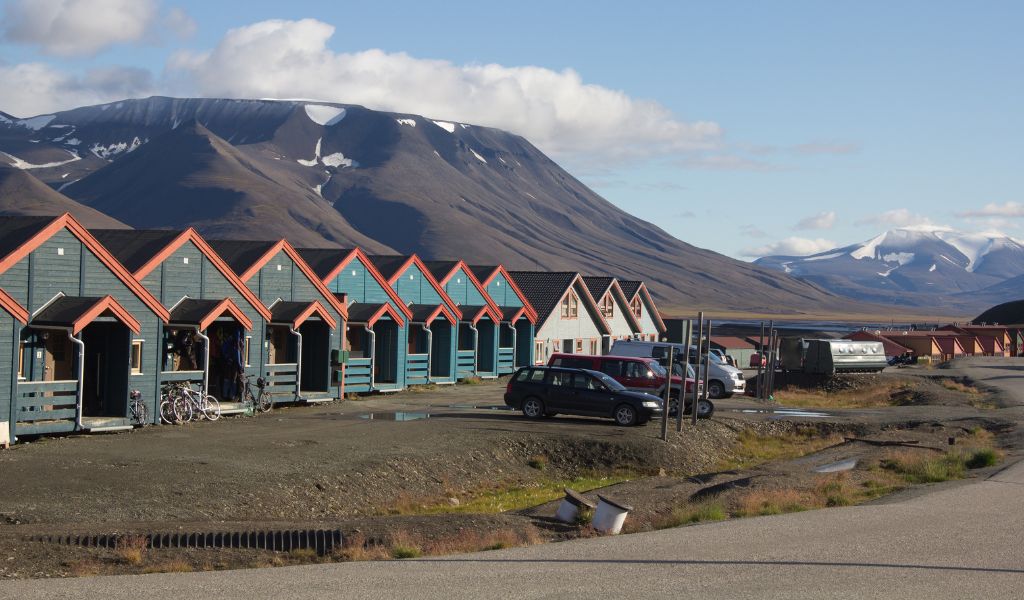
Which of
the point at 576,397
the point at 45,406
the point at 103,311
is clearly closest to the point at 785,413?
the point at 576,397

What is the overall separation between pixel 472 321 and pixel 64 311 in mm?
28192

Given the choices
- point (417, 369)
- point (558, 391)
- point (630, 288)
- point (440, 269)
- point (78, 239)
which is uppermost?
point (630, 288)

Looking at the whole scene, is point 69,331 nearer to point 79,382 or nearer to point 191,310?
point 79,382

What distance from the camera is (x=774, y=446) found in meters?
36.3

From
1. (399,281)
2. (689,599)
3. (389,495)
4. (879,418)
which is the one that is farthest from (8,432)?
(879,418)

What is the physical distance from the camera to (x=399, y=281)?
50.1 metres

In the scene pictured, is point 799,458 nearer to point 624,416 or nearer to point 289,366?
point 624,416

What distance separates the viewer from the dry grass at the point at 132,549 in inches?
609

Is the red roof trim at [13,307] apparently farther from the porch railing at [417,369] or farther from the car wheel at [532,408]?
the porch railing at [417,369]

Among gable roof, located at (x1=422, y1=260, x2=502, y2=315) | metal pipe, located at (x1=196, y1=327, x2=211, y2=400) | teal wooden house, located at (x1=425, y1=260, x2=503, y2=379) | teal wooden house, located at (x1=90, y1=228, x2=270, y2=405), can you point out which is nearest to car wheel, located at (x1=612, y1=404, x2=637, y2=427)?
teal wooden house, located at (x1=90, y1=228, x2=270, y2=405)

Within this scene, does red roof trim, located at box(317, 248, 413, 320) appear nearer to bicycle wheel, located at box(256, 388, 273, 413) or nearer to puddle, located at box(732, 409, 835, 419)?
bicycle wheel, located at box(256, 388, 273, 413)

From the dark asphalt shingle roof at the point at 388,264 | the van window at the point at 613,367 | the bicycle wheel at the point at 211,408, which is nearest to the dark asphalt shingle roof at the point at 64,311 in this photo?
the bicycle wheel at the point at 211,408

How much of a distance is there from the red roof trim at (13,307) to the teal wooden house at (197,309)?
199 inches

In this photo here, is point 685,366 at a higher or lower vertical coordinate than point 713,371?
higher
